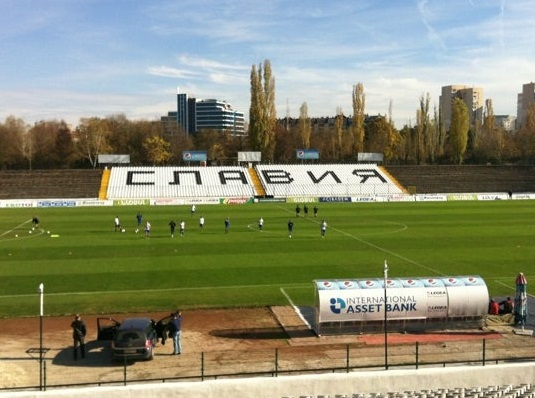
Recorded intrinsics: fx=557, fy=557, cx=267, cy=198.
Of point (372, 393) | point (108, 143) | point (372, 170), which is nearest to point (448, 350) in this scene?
point (372, 393)

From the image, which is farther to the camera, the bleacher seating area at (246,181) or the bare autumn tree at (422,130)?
the bare autumn tree at (422,130)

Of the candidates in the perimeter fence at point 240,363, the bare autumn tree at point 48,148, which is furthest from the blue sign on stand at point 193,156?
the perimeter fence at point 240,363

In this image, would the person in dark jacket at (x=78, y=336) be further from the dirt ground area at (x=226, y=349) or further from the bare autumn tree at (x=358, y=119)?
the bare autumn tree at (x=358, y=119)

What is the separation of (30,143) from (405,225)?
89.3 meters

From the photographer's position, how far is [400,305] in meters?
21.8

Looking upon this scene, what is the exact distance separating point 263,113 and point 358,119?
21.0 m

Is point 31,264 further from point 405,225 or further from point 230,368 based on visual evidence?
point 405,225

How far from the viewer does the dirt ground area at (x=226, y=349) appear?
17000mm

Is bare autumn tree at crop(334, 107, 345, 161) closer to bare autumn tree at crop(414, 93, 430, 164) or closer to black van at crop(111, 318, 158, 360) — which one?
bare autumn tree at crop(414, 93, 430, 164)

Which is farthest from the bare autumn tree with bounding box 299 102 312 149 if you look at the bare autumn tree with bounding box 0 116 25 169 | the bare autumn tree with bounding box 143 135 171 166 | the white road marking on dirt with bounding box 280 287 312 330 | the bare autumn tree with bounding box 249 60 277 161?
the white road marking on dirt with bounding box 280 287 312 330

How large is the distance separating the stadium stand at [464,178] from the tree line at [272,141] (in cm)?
1617

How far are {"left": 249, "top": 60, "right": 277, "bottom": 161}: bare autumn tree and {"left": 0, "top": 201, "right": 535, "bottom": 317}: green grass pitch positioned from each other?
47.5 meters

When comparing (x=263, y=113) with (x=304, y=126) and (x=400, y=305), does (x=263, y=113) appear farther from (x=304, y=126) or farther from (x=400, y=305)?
(x=400, y=305)

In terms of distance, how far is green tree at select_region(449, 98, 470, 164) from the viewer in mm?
112912
